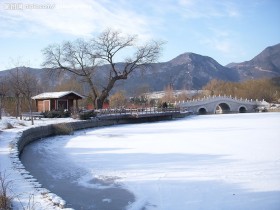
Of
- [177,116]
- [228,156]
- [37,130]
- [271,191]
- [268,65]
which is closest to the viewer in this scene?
[271,191]

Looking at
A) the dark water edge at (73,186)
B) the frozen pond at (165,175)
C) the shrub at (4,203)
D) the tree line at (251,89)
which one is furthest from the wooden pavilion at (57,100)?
the tree line at (251,89)

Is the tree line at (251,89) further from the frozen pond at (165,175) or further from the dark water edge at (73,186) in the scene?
the dark water edge at (73,186)

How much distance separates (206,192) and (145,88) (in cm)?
6572

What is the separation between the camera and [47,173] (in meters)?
11.2

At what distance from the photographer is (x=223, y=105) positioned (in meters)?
75.3

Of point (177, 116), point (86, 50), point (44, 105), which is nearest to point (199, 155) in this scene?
point (44, 105)

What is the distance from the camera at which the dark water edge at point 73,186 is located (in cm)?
778

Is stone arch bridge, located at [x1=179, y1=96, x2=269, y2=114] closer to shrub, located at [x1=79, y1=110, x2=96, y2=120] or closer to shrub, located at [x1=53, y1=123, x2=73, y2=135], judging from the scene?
shrub, located at [x1=79, y1=110, x2=96, y2=120]

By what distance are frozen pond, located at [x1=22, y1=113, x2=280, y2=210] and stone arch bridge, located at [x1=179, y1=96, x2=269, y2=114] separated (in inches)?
1901

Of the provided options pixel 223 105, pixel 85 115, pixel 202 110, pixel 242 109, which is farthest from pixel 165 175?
pixel 242 109

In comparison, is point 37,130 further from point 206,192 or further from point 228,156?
point 206,192

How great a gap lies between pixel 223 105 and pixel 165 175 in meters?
67.6

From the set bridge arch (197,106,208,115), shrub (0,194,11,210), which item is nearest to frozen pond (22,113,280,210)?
shrub (0,194,11,210)

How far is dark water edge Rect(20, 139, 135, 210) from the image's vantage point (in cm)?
778
